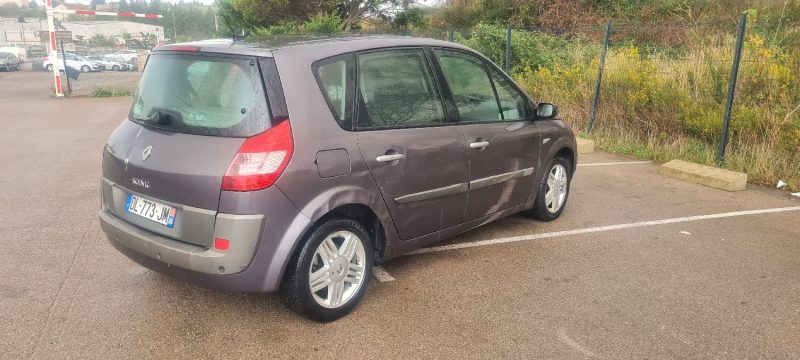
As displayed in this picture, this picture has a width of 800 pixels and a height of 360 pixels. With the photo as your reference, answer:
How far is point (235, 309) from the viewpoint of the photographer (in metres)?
3.45

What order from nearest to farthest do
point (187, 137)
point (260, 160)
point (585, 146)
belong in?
point (260, 160) → point (187, 137) → point (585, 146)

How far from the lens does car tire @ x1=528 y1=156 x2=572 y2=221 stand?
16.4 feet

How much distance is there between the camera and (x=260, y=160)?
9.48 ft

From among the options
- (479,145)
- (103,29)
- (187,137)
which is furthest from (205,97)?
(103,29)

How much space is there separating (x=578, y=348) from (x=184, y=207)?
2177mm

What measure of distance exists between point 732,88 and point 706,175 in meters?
1.35

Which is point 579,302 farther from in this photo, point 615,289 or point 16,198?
point 16,198

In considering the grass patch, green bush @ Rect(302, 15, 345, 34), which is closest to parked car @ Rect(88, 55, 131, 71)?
the grass patch

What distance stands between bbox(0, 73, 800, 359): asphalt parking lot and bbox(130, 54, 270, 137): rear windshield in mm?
1110

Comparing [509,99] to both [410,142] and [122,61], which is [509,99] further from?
[122,61]

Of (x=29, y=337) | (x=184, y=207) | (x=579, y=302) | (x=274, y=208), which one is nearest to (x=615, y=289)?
(x=579, y=302)

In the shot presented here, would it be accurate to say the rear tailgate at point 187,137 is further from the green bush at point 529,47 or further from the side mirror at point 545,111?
the green bush at point 529,47

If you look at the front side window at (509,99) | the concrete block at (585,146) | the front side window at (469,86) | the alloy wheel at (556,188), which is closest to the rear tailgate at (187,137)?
the front side window at (469,86)

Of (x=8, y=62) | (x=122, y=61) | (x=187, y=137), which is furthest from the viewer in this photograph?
(x=122, y=61)
